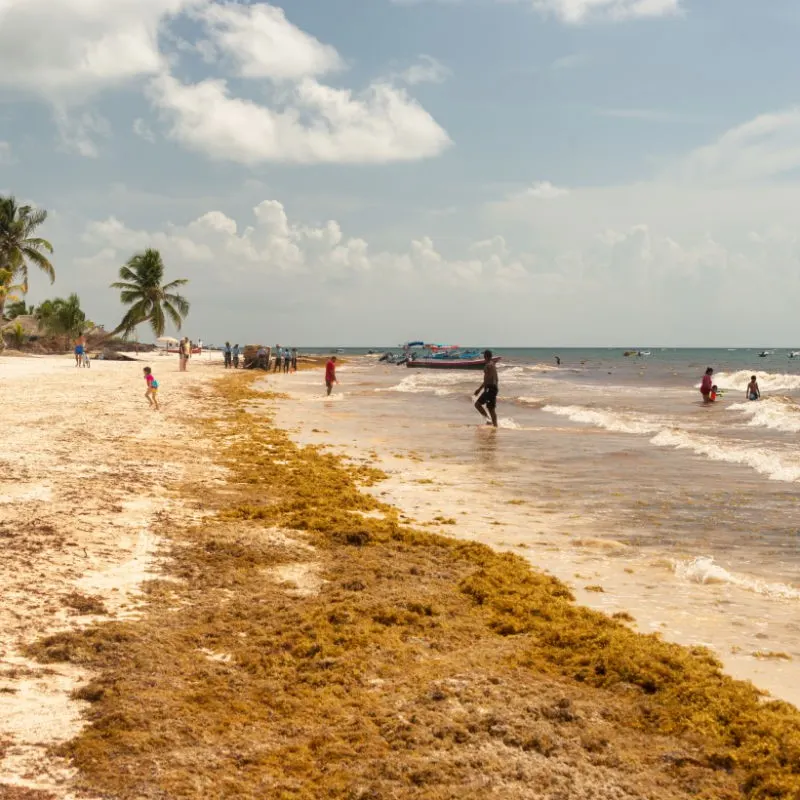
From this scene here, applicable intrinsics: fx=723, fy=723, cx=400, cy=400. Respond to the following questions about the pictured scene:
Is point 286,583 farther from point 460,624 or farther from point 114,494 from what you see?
point 114,494

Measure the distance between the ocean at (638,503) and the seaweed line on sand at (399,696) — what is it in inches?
24.2

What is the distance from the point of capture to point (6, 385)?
2528cm

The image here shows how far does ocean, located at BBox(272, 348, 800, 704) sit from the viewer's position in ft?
19.5

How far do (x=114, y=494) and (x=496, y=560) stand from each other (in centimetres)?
468

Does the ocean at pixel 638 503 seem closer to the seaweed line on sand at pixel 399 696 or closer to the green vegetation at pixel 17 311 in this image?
the seaweed line on sand at pixel 399 696

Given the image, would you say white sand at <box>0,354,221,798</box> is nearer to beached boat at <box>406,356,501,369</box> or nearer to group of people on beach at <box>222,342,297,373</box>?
group of people on beach at <box>222,342,297,373</box>

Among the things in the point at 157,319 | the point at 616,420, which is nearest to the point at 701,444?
the point at 616,420

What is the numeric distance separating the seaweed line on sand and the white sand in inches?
7.7

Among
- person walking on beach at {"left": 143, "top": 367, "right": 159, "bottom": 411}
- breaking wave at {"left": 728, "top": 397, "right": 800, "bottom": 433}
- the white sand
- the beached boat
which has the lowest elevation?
the white sand

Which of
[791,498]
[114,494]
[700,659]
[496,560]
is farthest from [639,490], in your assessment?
[114,494]

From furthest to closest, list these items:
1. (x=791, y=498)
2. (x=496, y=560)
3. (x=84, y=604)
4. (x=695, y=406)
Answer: (x=695, y=406)
(x=791, y=498)
(x=496, y=560)
(x=84, y=604)

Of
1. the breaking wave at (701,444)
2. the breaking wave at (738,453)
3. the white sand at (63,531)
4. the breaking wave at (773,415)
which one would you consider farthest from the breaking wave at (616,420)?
the white sand at (63,531)

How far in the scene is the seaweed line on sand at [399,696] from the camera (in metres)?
3.42

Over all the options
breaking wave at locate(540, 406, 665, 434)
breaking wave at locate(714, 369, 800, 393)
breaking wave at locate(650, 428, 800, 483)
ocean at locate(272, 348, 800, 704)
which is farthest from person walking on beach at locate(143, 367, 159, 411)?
breaking wave at locate(714, 369, 800, 393)
